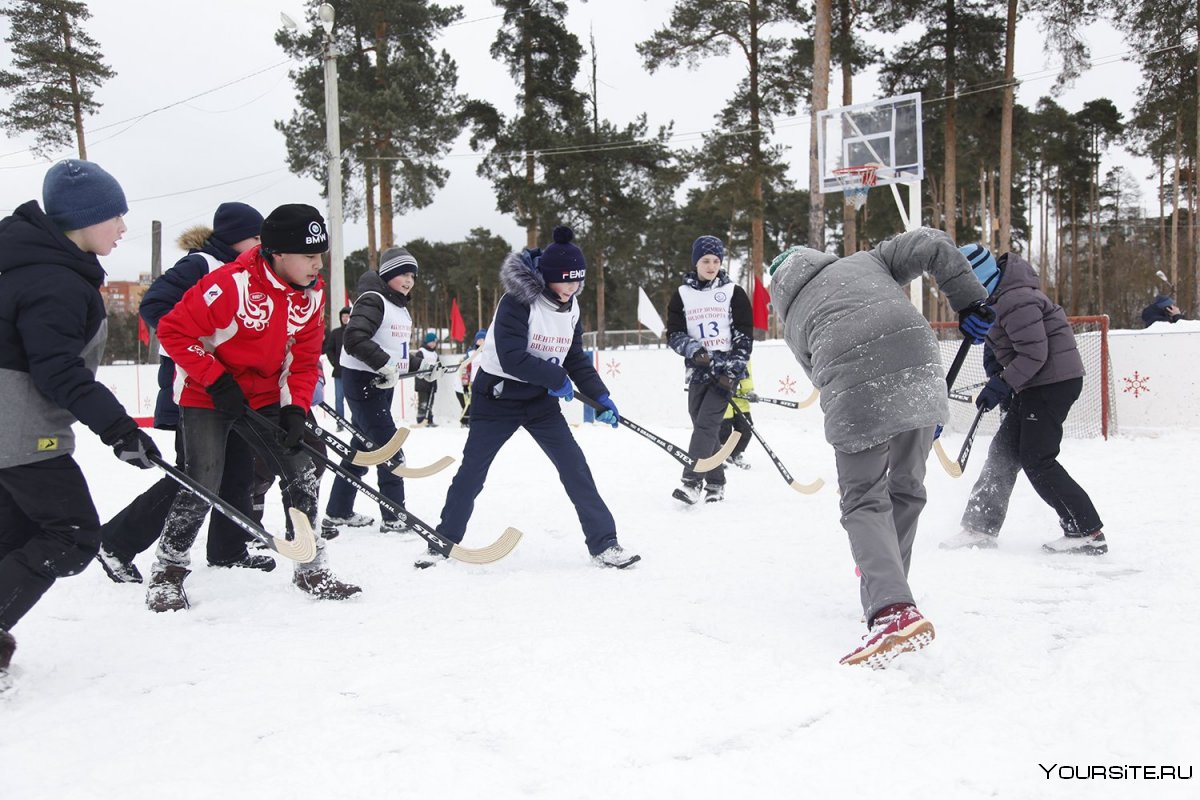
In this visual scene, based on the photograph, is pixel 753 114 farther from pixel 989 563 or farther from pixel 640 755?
pixel 640 755

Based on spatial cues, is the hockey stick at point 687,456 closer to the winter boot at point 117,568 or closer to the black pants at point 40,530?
the winter boot at point 117,568

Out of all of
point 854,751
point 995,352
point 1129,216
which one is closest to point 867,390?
point 854,751

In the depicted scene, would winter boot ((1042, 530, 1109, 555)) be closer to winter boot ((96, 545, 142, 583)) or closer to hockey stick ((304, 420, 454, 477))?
hockey stick ((304, 420, 454, 477))

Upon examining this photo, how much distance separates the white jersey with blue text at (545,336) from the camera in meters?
4.07

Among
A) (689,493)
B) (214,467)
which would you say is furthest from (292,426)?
(689,493)

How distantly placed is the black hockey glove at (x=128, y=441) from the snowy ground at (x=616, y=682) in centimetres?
70

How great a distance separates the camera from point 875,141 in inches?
457

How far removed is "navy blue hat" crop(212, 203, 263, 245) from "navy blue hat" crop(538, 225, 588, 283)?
1361 millimetres

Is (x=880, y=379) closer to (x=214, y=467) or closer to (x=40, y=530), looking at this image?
(x=214, y=467)

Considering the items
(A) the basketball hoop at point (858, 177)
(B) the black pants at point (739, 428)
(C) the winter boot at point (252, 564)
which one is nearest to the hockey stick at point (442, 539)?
(C) the winter boot at point (252, 564)

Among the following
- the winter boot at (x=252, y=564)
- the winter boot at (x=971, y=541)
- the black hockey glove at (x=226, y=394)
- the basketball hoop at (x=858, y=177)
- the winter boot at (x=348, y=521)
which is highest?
the basketball hoop at (x=858, y=177)

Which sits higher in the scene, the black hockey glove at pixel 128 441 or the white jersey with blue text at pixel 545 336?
the white jersey with blue text at pixel 545 336

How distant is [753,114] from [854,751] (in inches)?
826

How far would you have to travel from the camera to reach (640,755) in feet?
6.73
